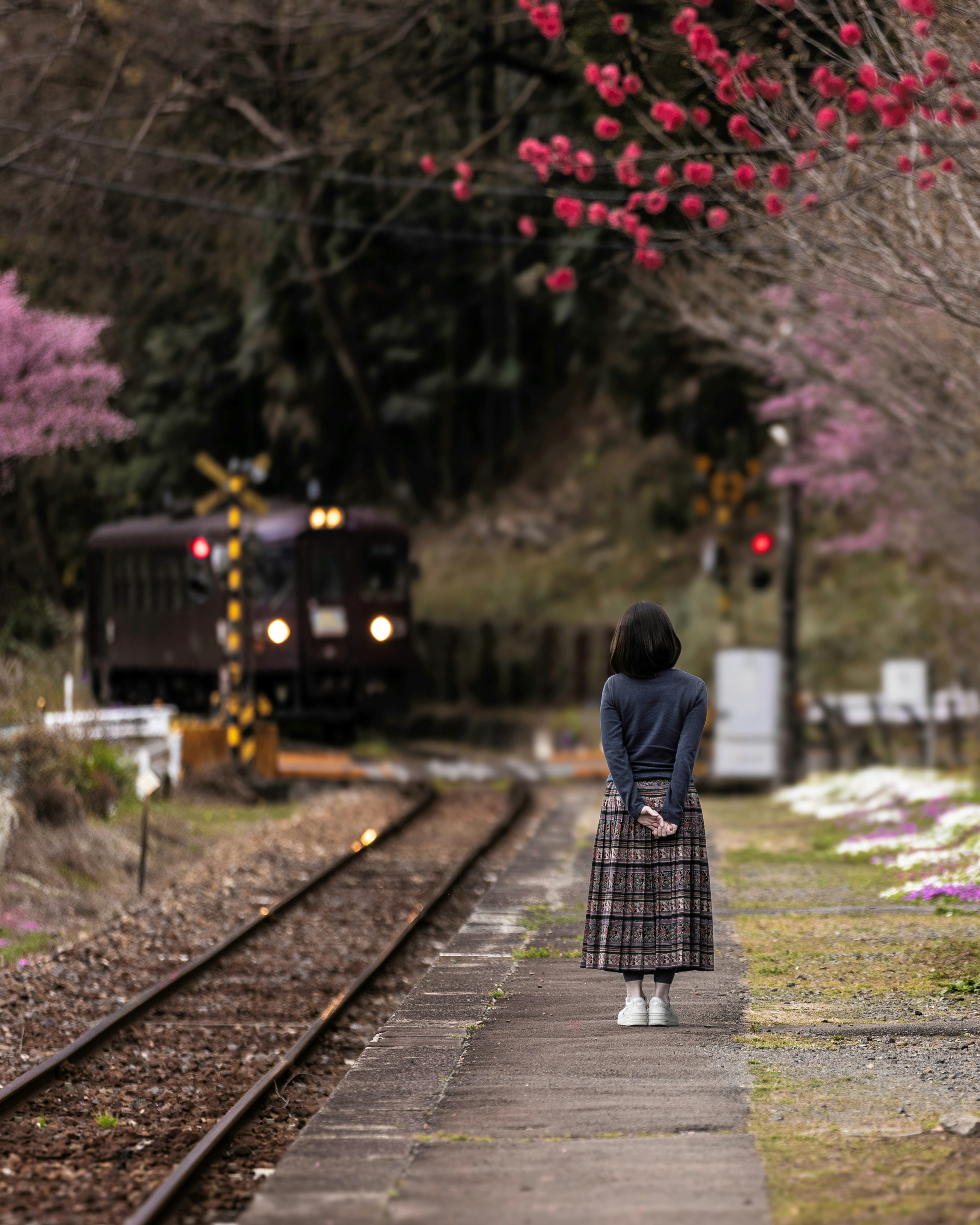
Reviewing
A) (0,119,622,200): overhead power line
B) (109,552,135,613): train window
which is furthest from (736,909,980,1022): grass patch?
(109,552,135,613): train window

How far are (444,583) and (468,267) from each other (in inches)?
274

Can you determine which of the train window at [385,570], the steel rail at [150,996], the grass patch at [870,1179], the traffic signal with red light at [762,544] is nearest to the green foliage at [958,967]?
the grass patch at [870,1179]

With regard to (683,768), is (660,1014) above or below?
below

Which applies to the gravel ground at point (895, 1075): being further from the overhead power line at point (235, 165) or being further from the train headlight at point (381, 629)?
the train headlight at point (381, 629)

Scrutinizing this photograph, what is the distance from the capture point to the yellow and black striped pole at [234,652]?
21.5 meters

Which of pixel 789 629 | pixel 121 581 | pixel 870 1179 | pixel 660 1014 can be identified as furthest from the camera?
pixel 121 581

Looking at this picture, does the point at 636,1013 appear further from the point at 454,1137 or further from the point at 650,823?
the point at 454,1137

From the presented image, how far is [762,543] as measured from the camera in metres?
24.2

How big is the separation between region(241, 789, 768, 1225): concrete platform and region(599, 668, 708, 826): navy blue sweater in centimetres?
104

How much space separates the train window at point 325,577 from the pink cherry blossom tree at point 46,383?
449 centimetres

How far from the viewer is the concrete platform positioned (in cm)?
509

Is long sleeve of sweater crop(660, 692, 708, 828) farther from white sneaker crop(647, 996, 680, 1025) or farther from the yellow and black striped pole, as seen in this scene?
the yellow and black striped pole

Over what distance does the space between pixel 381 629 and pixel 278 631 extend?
1857 millimetres

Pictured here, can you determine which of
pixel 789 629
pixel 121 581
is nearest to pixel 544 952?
pixel 789 629
